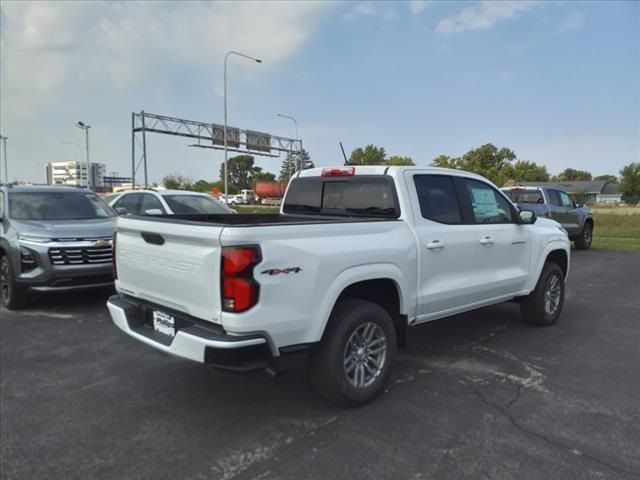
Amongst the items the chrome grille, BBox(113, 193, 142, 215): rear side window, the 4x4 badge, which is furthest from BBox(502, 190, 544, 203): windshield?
the 4x4 badge

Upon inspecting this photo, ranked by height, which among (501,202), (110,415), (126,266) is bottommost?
(110,415)

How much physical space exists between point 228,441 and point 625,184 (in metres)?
93.7

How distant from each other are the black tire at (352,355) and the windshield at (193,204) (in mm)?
6308

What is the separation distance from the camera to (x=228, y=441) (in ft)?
10.3

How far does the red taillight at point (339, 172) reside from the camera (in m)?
4.59

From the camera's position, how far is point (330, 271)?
3.29 metres

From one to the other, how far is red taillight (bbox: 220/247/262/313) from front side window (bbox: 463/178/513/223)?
9.05ft

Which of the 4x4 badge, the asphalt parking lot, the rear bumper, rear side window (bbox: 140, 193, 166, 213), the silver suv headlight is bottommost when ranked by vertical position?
the asphalt parking lot

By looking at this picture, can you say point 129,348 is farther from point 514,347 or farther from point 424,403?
point 514,347

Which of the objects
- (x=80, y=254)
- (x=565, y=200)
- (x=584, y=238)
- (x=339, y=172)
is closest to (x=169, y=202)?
(x=80, y=254)

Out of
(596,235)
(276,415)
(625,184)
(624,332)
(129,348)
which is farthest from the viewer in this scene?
(625,184)

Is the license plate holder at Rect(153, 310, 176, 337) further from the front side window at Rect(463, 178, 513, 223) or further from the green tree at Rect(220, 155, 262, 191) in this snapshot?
the green tree at Rect(220, 155, 262, 191)

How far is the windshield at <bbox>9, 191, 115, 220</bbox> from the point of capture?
24.2 ft

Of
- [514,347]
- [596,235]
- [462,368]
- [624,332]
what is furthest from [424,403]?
[596,235]
